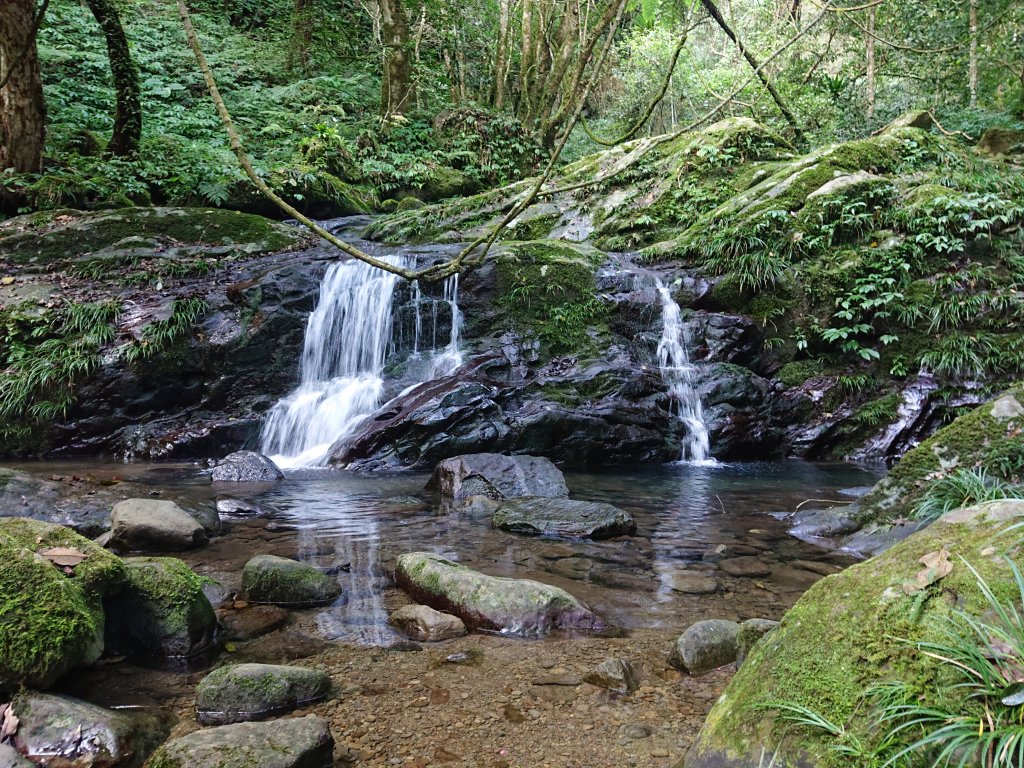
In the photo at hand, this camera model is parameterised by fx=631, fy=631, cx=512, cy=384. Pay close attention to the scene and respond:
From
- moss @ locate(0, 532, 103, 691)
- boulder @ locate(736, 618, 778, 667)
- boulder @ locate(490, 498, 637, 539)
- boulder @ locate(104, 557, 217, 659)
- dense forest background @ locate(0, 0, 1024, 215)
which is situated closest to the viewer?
moss @ locate(0, 532, 103, 691)

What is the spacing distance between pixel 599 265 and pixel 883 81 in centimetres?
1298

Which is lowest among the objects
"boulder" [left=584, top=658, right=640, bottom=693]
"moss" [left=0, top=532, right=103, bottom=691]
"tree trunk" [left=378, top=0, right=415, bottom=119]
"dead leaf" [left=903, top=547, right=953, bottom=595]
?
"boulder" [left=584, top=658, right=640, bottom=693]

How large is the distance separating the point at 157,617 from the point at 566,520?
9.92 feet

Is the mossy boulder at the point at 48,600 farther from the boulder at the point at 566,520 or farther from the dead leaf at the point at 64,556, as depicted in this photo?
the boulder at the point at 566,520

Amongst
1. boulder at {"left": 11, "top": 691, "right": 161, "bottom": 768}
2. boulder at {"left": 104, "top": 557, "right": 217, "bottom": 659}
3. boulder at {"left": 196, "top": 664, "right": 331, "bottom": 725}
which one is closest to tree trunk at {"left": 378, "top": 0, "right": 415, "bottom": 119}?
boulder at {"left": 104, "top": 557, "right": 217, "bottom": 659}

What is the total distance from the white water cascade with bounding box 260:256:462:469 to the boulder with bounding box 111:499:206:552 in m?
4.12

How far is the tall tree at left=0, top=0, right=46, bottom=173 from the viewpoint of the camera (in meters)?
9.52

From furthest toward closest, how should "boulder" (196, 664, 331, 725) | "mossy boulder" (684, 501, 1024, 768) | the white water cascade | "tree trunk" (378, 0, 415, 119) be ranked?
"tree trunk" (378, 0, 415, 119)
the white water cascade
"boulder" (196, 664, 331, 725)
"mossy boulder" (684, 501, 1024, 768)

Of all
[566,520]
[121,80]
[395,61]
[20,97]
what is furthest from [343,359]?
[395,61]

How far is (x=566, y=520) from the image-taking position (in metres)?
5.08

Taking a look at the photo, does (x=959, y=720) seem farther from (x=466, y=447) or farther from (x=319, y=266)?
(x=319, y=266)

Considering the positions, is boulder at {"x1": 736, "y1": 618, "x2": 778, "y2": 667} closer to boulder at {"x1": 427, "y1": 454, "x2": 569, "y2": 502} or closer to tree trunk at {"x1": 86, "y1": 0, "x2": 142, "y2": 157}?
boulder at {"x1": 427, "y1": 454, "x2": 569, "y2": 502}

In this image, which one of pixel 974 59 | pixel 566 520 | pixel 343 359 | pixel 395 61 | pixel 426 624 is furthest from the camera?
pixel 395 61

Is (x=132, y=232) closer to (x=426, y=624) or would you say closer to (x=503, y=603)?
(x=426, y=624)
